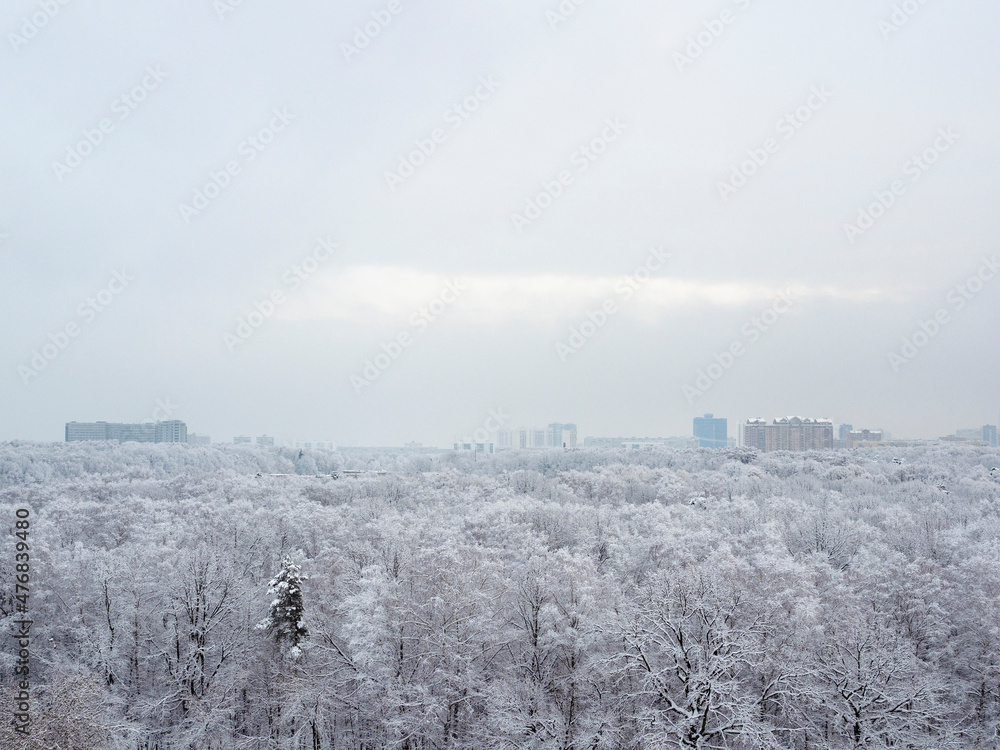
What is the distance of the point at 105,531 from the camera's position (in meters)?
42.2

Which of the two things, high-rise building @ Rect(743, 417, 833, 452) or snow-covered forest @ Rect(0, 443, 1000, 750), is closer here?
snow-covered forest @ Rect(0, 443, 1000, 750)

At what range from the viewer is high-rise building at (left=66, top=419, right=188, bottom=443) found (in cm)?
15150

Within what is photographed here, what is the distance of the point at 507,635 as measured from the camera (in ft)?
83.8

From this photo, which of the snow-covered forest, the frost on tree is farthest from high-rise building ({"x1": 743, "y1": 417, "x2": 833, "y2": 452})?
the frost on tree

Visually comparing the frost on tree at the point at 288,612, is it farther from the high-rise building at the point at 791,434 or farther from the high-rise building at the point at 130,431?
the high-rise building at the point at 130,431

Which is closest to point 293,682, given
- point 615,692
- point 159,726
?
point 159,726

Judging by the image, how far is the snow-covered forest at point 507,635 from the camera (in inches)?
806

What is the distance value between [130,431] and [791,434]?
15395 cm

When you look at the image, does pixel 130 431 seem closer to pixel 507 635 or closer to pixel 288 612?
pixel 288 612

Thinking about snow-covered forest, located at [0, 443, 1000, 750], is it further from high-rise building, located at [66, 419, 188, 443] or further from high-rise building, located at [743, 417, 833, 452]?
high-rise building, located at [66, 419, 188, 443]

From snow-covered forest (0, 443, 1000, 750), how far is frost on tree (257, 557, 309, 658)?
93 mm

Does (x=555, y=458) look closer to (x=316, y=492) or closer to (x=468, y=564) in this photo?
(x=316, y=492)

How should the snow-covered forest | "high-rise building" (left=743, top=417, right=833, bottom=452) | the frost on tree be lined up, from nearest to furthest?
the snow-covered forest < the frost on tree < "high-rise building" (left=743, top=417, right=833, bottom=452)

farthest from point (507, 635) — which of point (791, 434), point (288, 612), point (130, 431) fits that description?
point (130, 431)
